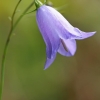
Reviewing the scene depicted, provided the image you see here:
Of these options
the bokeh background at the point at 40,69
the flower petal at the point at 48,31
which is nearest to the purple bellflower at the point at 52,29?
the flower petal at the point at 48,31

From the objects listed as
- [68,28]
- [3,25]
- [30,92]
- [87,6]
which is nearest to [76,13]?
[87,6]

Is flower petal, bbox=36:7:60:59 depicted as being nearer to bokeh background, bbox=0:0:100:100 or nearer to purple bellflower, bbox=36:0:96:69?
purple bellflower, bbox=36:0:96:69

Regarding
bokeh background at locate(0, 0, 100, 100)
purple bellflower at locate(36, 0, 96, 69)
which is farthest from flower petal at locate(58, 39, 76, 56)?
bokeh background at locate(0, 0, 100, 100)

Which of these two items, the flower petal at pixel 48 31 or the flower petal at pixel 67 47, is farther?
the flower petal at pixel 67 47

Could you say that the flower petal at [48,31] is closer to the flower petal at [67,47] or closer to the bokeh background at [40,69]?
the flower petal at [67,47]

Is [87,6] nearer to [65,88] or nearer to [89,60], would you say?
[89,60]
